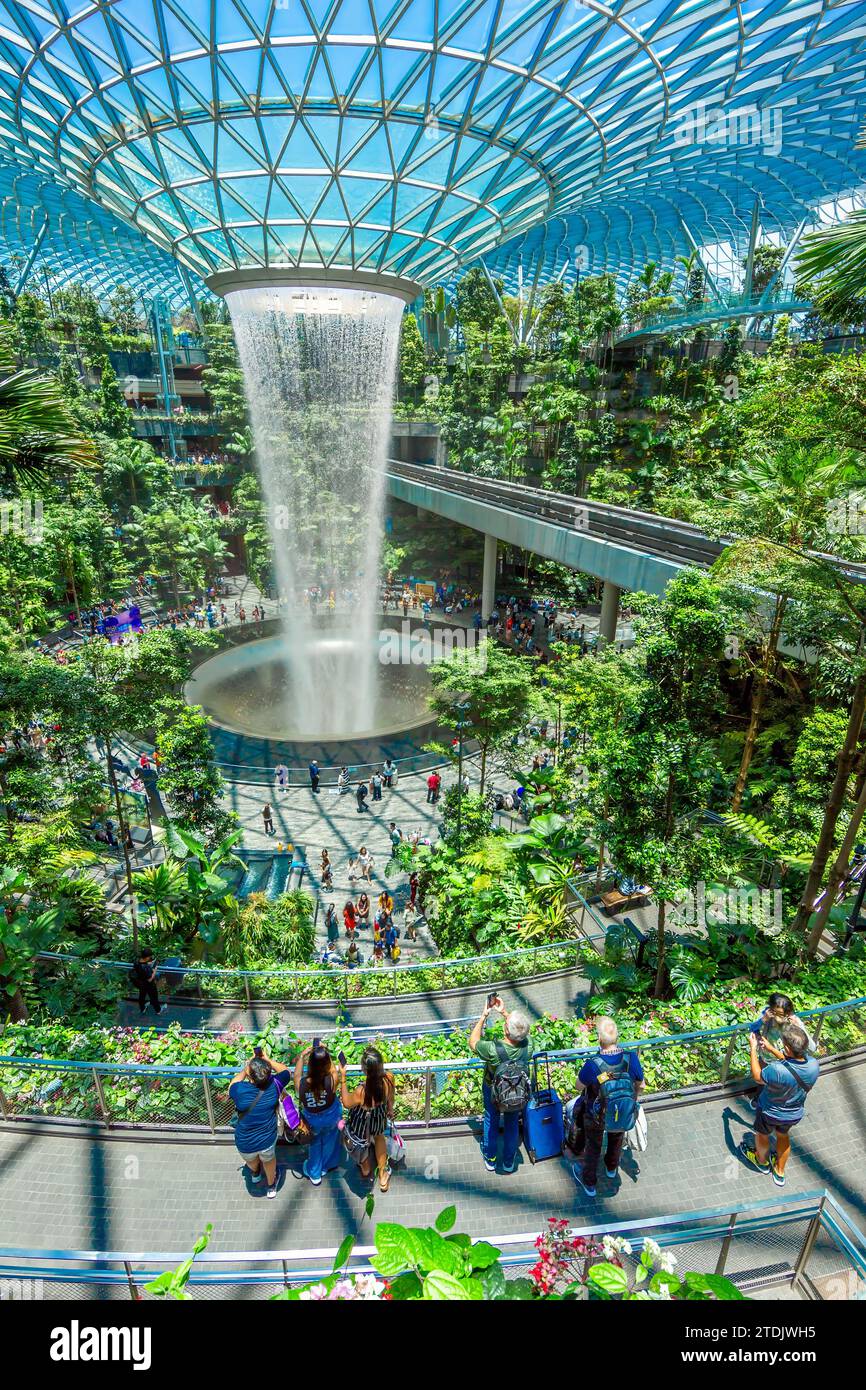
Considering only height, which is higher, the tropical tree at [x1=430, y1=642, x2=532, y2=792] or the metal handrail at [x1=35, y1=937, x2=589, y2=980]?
the tropical tree at [x1=430, y1=642, x2=532, y2=792]

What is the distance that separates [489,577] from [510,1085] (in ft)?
107

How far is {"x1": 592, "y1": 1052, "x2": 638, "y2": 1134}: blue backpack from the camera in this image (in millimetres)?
5527

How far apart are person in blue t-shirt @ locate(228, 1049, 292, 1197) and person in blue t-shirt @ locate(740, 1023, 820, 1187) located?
12.9 ft

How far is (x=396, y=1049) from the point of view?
23.8 ft

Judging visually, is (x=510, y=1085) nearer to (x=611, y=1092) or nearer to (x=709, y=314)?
(x=611, y=1092)

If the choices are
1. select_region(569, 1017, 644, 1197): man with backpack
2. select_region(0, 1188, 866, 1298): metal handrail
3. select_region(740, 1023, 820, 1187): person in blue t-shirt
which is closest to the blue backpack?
select_region(569, 1017, 644, 1197): man with backpack

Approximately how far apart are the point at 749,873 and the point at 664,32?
26.5 metres

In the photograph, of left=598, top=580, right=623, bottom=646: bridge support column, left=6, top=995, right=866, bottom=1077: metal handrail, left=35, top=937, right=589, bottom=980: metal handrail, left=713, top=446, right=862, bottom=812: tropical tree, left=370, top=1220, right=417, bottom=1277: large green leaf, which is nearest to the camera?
left=370, top=1220, right=417, bottom=1277: large green leaf

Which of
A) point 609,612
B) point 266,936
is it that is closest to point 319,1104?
point 266,936

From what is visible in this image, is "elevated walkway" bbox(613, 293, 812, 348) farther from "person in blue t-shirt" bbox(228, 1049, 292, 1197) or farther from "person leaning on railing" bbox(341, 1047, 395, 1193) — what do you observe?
"person in blue t-shirt" bbox(228, 1049, 292, 1197)

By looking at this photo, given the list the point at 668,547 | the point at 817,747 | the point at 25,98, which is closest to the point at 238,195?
the point at 25,98

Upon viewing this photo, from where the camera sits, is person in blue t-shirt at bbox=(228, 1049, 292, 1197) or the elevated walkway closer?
person in blue t-shirt at bbox=(228, 1049, 292, 1197)

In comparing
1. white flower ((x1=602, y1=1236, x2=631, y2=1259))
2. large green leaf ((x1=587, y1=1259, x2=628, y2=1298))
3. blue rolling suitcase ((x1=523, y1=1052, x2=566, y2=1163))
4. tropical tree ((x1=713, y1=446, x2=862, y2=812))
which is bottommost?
blue rolling suitcase ((x1=523, y1=1052, x2=566, y2=1163))

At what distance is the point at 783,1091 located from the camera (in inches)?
223
